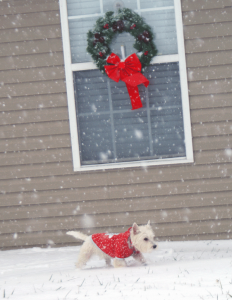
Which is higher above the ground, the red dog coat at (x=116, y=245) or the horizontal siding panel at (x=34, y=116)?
the horizontal siding panel at (x=34, y=116)

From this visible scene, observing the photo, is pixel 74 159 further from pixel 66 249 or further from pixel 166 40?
pixel 166 40

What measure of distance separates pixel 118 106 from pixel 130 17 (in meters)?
1.25

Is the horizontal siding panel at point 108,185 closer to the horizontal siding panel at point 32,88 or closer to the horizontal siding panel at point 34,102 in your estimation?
the horizontal siding panel at point 34,102

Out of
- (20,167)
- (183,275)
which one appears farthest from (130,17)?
(183,275)

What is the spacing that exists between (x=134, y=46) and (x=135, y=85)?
1.80 feet

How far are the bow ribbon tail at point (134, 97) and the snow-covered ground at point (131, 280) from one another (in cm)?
204

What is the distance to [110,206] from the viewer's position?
5379 millimetres

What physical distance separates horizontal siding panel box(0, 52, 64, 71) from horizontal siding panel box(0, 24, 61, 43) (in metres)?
0.25

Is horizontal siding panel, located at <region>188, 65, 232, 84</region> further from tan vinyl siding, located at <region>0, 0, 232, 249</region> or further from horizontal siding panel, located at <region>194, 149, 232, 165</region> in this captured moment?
horizontal siding panel, located at <region>194, 149, 232, 165</region>

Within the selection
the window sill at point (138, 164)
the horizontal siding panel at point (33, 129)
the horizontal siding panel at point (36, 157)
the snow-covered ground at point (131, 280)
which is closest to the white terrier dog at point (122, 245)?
the snow-covered ground at point (131, 280)

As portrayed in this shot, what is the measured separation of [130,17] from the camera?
5.20 m

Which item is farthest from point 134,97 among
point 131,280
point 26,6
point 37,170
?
point 131,280

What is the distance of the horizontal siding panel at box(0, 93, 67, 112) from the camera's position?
5414mm

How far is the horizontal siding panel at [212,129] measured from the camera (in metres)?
5.25
